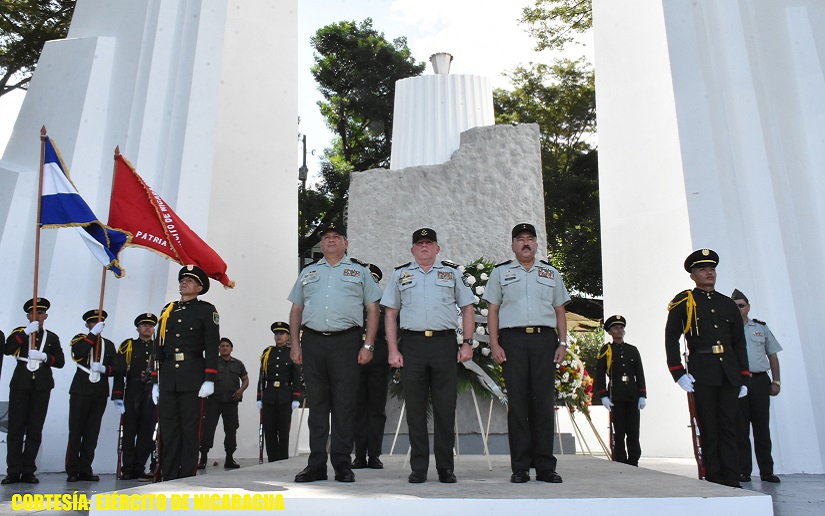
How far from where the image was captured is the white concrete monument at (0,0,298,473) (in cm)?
759

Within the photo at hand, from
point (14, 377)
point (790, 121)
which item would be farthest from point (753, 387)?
point (14, 377)

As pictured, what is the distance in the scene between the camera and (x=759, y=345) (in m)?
6.50

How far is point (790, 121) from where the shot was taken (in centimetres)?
750

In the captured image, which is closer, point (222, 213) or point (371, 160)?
point (222, 213)

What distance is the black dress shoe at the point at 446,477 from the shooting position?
14.3ft

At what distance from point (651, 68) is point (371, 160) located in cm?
1551

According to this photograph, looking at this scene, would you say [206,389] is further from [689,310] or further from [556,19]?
[556,19]

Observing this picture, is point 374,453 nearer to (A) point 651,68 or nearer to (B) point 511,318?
(B) point 511,318

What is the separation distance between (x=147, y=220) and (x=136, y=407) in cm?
168

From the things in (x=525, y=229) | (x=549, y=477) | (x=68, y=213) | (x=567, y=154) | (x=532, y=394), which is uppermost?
(x=567, y=154)

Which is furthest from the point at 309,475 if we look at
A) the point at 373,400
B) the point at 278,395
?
the point at 278,395

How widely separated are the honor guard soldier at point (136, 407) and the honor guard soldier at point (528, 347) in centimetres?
344

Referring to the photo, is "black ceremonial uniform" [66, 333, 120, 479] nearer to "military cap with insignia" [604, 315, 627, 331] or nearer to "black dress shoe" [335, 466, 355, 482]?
"black dress shoe" [335, 466, 355, 482]

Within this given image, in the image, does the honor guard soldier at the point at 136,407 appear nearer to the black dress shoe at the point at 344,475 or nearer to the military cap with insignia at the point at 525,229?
the black dress shoe at the point at 344,475
